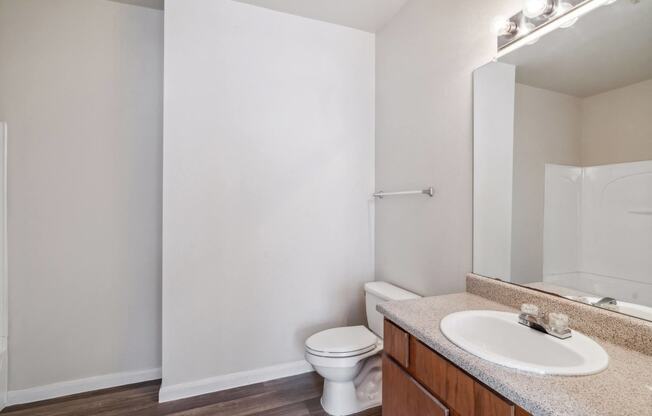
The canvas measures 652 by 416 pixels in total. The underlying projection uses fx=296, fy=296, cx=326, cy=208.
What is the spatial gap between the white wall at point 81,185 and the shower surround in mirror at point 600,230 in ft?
7.65

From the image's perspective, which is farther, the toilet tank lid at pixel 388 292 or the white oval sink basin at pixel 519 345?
the toilet tank lid at pixel 388 292

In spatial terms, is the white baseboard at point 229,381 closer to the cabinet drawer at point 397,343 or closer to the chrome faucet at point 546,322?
the cabinet drawer at point 397,343

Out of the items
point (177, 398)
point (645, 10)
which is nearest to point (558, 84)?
point (645, 10)

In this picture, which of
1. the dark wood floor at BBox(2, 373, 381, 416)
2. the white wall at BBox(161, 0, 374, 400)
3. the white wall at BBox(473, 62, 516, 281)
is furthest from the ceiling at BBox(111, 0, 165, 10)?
the dark wood floor at BBox(2, 373, 381, 416)

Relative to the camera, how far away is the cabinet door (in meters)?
0.96

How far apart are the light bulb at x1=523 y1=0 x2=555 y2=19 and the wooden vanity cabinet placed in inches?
52.6

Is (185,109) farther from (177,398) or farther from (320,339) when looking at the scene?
(177,398)

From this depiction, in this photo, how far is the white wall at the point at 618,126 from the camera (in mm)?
913

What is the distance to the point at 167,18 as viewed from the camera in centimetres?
188

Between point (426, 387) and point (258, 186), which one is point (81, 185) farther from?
point (426, 387)

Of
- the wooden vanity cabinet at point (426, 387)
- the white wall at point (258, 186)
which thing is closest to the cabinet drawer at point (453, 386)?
the wooden vanity cabinet at point (426, 387)

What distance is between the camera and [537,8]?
3.78ft

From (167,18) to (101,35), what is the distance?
1.71 ft

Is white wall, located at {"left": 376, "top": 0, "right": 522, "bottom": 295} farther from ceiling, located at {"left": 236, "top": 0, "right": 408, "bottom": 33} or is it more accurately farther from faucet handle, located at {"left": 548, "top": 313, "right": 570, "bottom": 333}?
faucet handle, located at {"left": 548, "top": 313, "right": 570, "bottom": 333}
